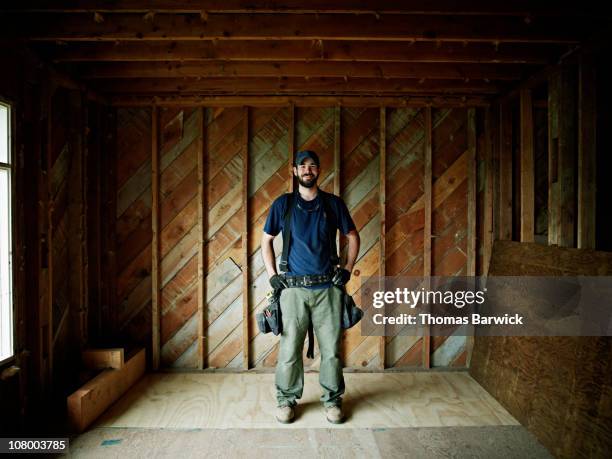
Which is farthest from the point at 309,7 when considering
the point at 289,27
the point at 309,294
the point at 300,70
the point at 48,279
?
the point at 48,279

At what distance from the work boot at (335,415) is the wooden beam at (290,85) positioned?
2540 mm

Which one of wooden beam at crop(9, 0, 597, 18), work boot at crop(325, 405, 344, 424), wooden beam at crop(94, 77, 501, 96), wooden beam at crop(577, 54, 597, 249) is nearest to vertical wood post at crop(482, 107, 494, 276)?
wooden beam at crop(94, 77, 501, 96)

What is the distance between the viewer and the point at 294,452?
88.9 inches

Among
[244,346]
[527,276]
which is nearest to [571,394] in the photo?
[527,276]

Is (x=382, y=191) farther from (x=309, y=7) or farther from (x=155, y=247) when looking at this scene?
(x=155, y=247)

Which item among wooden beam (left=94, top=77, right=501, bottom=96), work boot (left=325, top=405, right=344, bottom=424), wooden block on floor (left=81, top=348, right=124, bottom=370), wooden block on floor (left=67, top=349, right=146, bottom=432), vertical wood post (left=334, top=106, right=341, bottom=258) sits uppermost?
wooden beam (left=94, top=77, right=501, bottom=96)

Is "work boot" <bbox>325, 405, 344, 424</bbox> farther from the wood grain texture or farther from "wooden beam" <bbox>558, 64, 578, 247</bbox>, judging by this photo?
"wooden beam" <bbox>558, 64, 578, 247</bbox>

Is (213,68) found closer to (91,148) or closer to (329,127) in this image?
(329,127)

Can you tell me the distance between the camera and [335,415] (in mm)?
2578

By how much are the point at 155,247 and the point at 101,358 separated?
100 cm

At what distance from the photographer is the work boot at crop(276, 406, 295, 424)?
2.58 meters

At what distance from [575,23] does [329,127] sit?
1892mm

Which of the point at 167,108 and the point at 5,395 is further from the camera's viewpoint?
the point at 167,108

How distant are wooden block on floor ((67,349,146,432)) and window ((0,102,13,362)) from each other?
525 mm
